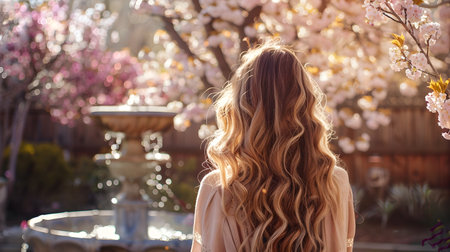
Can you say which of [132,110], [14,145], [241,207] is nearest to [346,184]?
[241,207]

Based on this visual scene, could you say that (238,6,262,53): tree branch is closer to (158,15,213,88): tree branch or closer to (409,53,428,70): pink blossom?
(158,15,213,88): tree branch

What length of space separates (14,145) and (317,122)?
28.6 ft

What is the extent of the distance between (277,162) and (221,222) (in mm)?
293

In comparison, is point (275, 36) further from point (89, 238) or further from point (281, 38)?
point (89, 238)

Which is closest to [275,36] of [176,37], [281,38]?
[281,38]

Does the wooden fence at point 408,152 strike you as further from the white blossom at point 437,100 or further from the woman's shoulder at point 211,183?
the woman's shoulder at point 211,183

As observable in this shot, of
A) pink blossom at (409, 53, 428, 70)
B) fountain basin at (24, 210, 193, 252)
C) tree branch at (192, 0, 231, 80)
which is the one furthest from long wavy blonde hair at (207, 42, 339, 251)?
fountain basin at (24, 210, 193, 252)

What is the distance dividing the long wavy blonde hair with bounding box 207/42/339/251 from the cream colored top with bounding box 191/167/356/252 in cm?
3

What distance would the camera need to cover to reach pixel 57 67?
33.2ft

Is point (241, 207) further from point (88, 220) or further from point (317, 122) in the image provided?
point (88, 220)

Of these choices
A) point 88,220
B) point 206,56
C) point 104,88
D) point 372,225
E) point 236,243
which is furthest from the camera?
point 104,88

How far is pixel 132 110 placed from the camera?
6.46 m

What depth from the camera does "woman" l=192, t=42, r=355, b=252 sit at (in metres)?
2.25

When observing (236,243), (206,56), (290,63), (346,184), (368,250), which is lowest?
(368,250)
